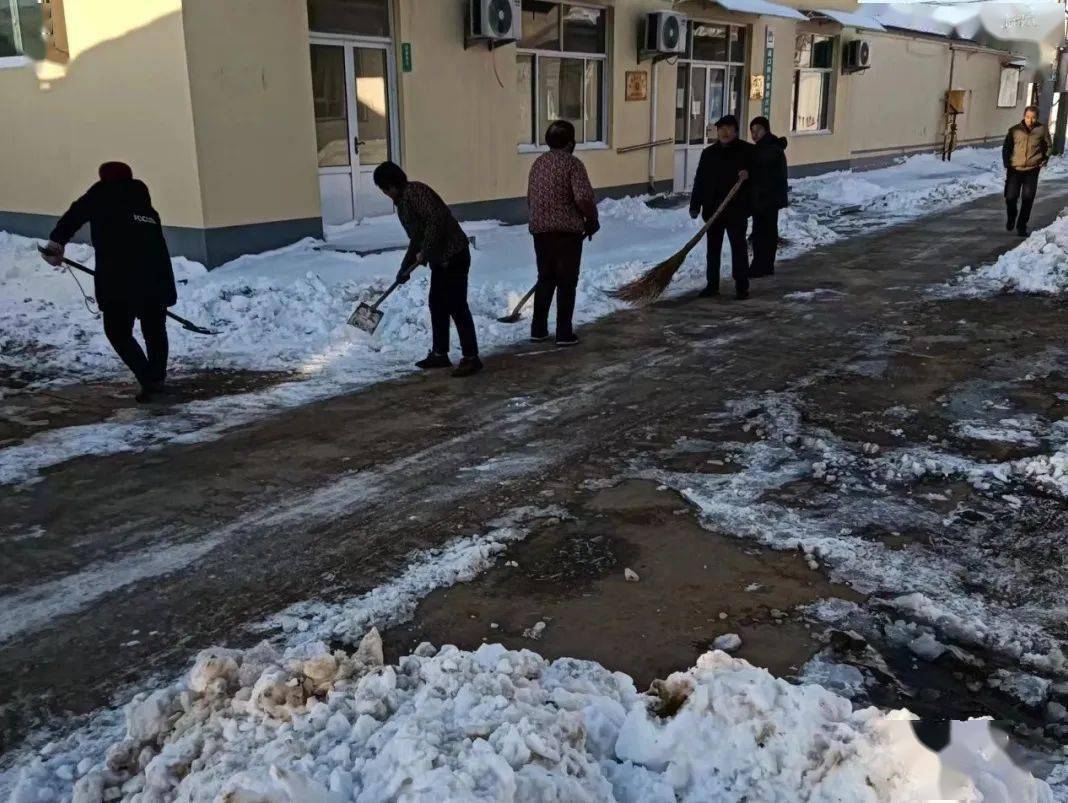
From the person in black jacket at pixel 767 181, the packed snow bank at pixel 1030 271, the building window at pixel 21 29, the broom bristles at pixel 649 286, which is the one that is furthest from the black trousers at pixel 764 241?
the building window at pixel 21 29

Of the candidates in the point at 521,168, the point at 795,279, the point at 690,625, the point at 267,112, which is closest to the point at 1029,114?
the point at 795,279

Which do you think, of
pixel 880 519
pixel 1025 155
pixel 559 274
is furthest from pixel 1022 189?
pixel 880 519

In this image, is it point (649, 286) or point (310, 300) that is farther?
point (649, 286)

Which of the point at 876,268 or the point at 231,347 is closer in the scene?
the point at 231,347

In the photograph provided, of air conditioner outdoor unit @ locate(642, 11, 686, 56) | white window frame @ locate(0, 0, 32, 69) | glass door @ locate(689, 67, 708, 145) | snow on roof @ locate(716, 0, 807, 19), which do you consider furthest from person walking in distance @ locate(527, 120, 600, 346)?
glass door @ locate(689, 67, 708, 145)

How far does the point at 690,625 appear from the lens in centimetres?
362

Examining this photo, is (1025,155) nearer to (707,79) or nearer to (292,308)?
(707,79)

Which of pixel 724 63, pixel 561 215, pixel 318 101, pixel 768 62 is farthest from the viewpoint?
pixel 768 62

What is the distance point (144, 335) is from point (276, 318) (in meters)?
1.99

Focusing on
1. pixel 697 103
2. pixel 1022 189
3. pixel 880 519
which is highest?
pixel 697 103

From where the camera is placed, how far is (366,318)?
8.09 metres

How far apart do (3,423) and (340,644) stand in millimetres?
3963

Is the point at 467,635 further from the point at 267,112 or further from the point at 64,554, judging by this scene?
the point at 267,112

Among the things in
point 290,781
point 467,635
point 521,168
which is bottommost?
point 467,635
